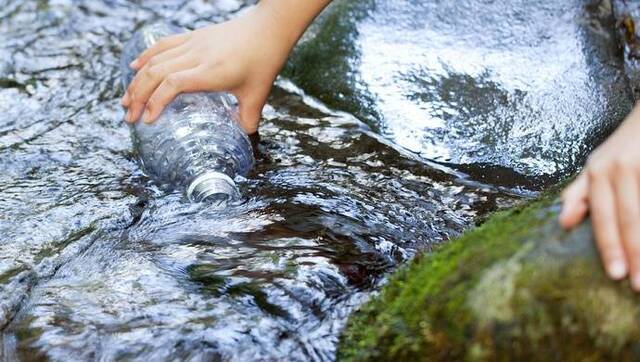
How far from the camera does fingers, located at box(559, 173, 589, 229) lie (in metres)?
1.78

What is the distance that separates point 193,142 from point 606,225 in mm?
1572

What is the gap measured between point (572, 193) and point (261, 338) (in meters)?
0.73

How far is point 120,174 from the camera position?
3.04m

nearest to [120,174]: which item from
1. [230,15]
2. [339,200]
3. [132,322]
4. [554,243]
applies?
[339,200]

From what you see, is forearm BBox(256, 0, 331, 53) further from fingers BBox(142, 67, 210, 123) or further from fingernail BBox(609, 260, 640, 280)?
fingernail BBox(609, 260, 640, 280)

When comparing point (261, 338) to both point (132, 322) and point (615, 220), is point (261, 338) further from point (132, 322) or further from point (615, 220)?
point (615, 220)

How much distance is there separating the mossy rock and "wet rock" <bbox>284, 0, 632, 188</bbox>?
1099 millimetres

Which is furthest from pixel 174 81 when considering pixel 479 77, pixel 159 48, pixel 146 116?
pixel 479 77

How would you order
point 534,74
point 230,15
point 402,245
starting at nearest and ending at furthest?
point 402,245
point 534,74
point 230,15

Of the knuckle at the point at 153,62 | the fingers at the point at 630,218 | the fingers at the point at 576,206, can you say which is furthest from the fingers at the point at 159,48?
the fingers at the point at 630,218

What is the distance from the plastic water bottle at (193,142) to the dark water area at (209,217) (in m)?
0.06

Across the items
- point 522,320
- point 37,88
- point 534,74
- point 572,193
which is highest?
point 572,193

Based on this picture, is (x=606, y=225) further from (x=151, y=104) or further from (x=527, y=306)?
(x=151, y=104)

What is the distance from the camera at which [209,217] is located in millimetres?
2656
